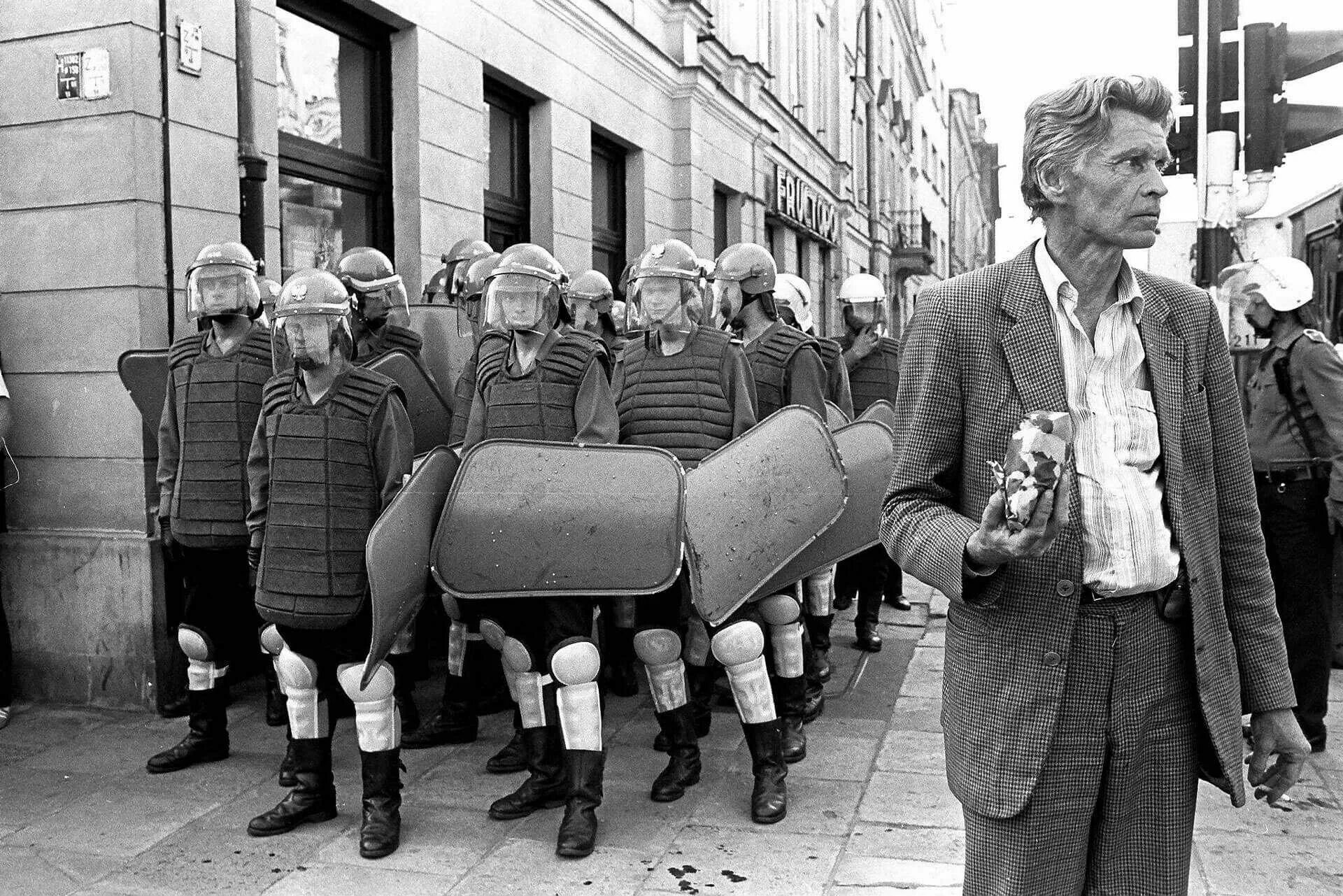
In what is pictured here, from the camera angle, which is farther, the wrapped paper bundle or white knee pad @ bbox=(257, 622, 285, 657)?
white knee pad @ bbox=(257, 622, 285, 657)

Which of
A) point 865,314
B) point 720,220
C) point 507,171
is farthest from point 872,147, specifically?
point 865,314

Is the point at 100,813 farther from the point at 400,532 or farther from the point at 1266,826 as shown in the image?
the point at 1266,826

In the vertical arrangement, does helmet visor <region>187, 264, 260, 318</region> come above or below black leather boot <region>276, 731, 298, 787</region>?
above

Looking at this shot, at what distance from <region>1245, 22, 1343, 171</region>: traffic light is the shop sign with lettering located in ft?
37.7

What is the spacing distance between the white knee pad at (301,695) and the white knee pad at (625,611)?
1.05m

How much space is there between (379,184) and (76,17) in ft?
8.52

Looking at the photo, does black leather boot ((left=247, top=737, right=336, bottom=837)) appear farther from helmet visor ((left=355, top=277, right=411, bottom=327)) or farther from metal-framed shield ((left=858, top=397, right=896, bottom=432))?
metal-framed shield ((left=858, top=397, right=896, bottom=432))

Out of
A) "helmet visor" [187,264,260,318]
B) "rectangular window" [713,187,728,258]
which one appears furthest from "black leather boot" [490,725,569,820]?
"rectangular window" [713,187,728,258]

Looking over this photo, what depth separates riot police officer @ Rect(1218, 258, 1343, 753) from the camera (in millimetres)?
4852

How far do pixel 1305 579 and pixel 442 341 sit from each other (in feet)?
12.8

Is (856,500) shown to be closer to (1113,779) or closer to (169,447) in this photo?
(169,447)

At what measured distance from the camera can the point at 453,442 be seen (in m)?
5.11

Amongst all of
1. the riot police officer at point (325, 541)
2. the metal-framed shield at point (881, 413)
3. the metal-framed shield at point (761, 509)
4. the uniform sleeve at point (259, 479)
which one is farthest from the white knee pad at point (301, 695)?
the metal-framed shield at point (881, 413)

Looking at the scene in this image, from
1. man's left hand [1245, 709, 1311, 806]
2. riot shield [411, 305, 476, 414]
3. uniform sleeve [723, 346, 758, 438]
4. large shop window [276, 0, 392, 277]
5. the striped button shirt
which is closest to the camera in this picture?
the striped button shirt
